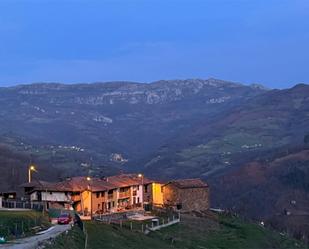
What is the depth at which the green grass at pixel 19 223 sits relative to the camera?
5997 cm

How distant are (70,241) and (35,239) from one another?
2.78 m

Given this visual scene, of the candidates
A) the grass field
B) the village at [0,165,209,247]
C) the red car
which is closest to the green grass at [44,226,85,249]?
the grass field

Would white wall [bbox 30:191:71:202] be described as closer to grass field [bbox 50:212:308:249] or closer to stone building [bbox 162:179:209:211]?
grass field [bbox 50:212:308:249]

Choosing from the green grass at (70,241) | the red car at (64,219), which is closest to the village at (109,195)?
the red car at (64,219)

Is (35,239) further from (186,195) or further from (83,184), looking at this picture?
(186,195)

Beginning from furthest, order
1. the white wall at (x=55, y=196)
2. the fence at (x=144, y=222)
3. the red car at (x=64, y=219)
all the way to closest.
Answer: the white wall at (x=55, y=196), the fence at (x=144, y=222), the red car at (x=64, y=219)

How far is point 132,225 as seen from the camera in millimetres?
78875

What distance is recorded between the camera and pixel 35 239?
183 ft

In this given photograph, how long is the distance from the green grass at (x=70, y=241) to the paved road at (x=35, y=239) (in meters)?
0.82

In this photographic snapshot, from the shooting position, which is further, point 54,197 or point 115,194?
point 115,194

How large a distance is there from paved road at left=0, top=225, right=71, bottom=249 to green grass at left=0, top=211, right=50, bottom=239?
5.48 feet

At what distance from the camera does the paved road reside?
51297 millimetres

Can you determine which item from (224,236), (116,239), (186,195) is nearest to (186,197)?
(186,195)

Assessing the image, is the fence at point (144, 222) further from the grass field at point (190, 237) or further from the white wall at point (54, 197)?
the white wall at point (54, 197)
